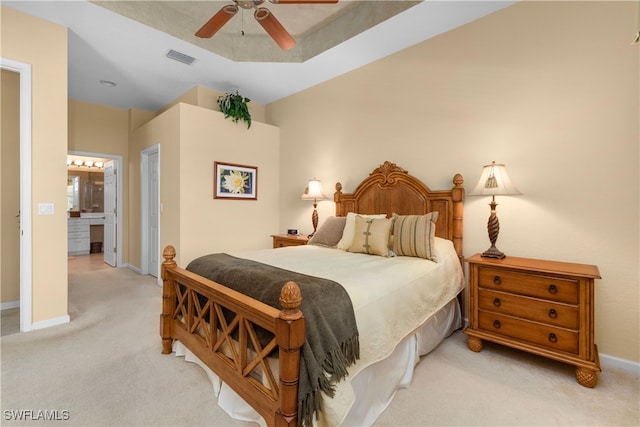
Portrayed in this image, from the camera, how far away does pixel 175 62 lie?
3734 millimetres

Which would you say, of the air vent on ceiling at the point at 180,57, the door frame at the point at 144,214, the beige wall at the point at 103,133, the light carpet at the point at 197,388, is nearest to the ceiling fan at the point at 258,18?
the air vent on ceiling at the point at 180,57

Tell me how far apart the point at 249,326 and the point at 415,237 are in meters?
1.60

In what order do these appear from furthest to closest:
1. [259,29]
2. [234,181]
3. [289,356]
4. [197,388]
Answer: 1. [234,181]
2. [259,29]
3. [197,388]
4. [289,356]

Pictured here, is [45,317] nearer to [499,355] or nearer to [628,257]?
[499,355]

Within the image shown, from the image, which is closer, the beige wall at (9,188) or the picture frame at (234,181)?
the beige wall at (9,188)

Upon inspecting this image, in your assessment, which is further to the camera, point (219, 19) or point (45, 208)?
point (45, 208)

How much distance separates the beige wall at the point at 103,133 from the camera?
4.89 meters

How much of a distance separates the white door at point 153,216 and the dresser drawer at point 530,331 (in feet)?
14.3

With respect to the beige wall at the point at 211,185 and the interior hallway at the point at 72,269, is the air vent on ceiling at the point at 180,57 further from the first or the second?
the interior hallway at the point at 72,269

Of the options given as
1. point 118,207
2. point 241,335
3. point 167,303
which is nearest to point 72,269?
point 118,207

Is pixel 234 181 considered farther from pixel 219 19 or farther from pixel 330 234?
pixel 219 19

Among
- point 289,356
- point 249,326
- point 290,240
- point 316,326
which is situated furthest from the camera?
point 290,240

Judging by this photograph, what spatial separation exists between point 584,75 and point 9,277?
19.6 ft

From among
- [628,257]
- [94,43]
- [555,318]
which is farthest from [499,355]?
[94,43]
